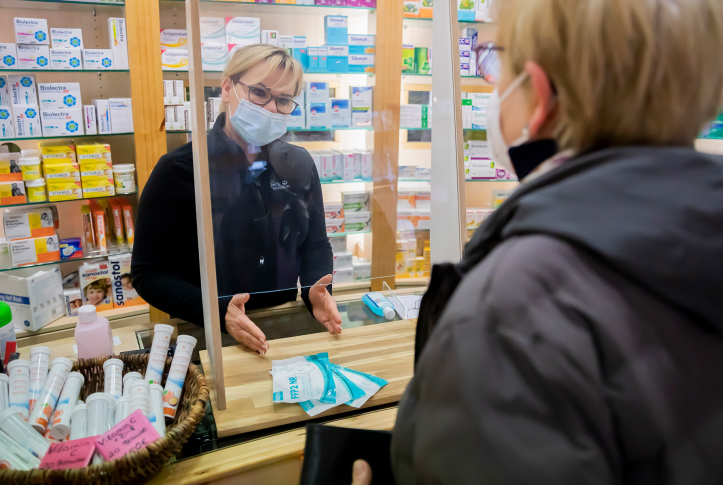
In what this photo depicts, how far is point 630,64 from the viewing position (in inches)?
19.7

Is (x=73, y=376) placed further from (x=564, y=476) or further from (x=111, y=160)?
(x=111, y=160)

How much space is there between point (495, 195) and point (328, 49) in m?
2.61

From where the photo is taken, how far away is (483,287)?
494 mm

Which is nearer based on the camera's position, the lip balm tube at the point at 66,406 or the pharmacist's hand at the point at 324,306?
the lip balm tube at the point at 66,406

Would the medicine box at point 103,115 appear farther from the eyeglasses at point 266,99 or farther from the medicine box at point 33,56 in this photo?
the eyeglasses at point 266,99

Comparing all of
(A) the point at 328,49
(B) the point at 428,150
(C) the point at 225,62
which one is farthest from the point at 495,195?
(C) the point at 225,62

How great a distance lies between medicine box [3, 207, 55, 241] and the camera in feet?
9.24

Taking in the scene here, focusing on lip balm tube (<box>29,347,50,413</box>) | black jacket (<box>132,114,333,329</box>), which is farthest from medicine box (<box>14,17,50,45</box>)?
lip balm tube (<box>29,347,50,413</box>)

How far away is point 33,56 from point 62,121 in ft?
1.19

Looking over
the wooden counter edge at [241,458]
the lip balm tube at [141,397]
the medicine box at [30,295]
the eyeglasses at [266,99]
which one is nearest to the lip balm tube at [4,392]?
the lip balm tube at [141,397]

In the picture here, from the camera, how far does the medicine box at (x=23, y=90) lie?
2746mm

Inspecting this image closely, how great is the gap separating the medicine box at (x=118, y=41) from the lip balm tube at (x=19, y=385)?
7.82ft

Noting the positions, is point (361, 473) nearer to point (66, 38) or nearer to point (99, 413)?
point (99, 413)

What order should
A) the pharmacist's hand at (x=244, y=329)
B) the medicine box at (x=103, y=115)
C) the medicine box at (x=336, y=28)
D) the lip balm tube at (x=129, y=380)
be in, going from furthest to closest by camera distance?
the medicine box at (x=103, y=115) → the medicine box at (x=336, y=28) → the pharmacist's hand at (x=244, y=329) → the lip balm tube at (x=129, y=380)
